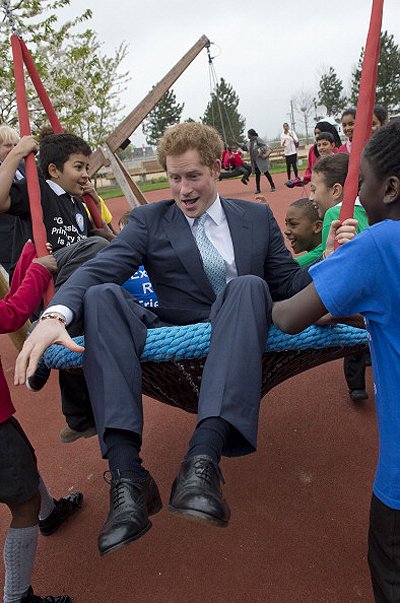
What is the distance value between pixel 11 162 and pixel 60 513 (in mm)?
1590

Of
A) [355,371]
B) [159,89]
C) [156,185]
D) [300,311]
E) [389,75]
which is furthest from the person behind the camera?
[389,75]

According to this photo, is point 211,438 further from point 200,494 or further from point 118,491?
point 118,491

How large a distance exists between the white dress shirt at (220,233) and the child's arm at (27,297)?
1.96ft

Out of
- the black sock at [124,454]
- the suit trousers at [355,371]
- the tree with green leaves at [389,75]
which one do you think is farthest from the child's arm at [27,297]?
the tree with green leaves at [389,75]

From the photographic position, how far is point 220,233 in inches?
79.2

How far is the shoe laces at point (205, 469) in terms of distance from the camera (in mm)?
1278

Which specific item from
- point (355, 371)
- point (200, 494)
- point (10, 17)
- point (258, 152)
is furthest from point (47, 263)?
point (258, 152)

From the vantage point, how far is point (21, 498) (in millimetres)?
1637

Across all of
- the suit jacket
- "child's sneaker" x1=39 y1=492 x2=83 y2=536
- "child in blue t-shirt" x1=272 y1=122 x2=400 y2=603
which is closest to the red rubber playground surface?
"child's sneaker" x1=39 y1=492 x2=83 y2=536

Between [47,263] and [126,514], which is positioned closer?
[126,514]

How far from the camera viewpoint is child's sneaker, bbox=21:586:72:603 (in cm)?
174

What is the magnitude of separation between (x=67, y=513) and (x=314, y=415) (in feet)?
4.69

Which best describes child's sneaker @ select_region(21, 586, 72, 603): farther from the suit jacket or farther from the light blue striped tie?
the light blue striped tie

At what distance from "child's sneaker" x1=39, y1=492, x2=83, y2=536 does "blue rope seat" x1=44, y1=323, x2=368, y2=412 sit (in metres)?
1.00
